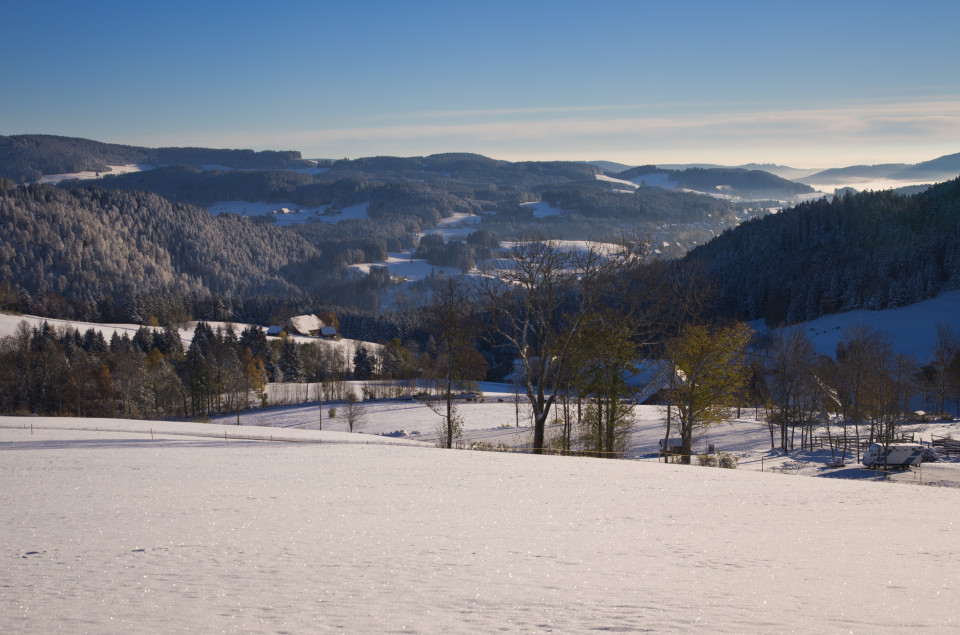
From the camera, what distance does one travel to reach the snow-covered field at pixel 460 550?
7660mm

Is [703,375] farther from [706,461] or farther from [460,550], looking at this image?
[460,550]

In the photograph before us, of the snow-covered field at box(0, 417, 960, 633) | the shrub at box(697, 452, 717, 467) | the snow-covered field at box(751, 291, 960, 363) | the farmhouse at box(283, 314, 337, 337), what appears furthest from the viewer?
the farmhouse at box(283, 314, 337, 337)

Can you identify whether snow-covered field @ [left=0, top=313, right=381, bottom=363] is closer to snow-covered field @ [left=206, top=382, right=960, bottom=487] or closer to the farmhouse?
the farmhouse

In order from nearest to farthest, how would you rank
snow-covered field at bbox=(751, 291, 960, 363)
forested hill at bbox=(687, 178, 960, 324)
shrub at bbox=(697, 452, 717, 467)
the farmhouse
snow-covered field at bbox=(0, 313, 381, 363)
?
1. shrub at bbox=(697, 452, 717, 467)
2. snow-covered field at bbox=(751, 291, 960, 363)
3. forested hill at bbox=(687, 178, 960, 324)
4. snow-covered field at bbox=(0, 313, 381, 363)
5. the farmhouse

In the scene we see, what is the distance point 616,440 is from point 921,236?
102277 millimetres

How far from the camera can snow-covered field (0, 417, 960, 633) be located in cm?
766

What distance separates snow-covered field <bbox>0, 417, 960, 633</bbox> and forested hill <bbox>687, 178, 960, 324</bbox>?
75.8 m

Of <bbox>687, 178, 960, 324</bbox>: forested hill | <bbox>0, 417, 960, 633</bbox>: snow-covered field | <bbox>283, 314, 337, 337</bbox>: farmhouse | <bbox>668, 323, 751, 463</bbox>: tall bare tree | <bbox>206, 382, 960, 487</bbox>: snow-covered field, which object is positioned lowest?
<bbox>206, 382, 960, 487</bbox>: snow-covered field

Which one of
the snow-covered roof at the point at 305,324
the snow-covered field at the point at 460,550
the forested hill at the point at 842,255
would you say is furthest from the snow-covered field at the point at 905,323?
the snow-covered roof at the point at 305,324

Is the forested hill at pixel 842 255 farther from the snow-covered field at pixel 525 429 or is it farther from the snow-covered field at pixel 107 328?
the snow-covered field at pixel 107 328

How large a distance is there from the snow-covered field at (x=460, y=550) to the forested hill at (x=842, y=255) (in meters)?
75.8

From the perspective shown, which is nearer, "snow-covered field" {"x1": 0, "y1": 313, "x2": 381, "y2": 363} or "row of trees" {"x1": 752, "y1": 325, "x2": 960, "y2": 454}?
"row of trees" {"x1": 752, "y1": 325, "x2": 960, "y2": 454}

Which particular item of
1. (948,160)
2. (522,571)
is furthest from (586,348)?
(948,160)

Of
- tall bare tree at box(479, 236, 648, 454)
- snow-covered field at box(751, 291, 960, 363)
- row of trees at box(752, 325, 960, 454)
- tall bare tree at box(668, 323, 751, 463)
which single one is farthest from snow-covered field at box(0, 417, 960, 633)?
snow-covered field at box(751, 291, 960, 363)
